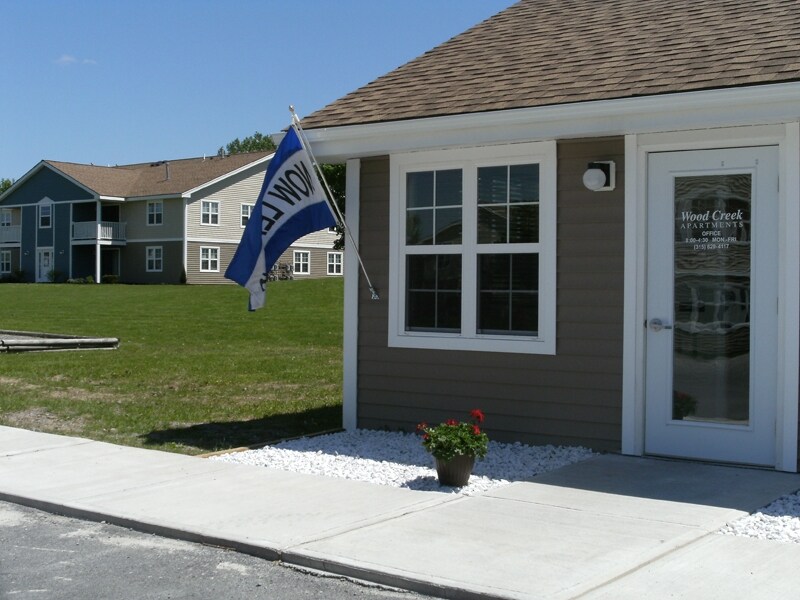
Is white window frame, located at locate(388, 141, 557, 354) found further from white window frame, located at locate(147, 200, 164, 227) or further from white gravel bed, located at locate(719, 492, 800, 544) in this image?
white window frame, located at locate(147, 200, 164, 227)

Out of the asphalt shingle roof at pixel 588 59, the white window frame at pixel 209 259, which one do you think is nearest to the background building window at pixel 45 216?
the white window frame at pixel 209 259

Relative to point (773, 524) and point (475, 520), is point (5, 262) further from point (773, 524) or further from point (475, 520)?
point (773, 524)

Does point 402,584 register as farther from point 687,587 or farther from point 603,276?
point 603,276

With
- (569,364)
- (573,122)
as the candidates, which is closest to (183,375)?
(569,364)

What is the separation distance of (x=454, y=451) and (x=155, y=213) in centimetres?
4357

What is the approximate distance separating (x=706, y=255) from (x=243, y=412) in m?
5.70

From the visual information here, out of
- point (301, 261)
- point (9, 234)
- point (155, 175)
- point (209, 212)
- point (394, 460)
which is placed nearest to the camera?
point (394, 460)

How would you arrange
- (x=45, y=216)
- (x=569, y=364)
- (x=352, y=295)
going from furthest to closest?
(x=45, y=216)
(x=352, y=295)
(x=569, y=364)

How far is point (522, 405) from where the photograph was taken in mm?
8555

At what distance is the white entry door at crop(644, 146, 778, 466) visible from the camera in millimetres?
7387

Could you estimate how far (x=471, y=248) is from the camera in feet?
28.8

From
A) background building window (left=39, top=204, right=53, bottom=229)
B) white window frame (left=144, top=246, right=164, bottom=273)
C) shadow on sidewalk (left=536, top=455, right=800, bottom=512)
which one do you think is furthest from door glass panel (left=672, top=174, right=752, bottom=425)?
background building window (left=39, top=204, right=53, bottom=229)

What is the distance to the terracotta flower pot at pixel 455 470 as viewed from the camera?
7.00 m

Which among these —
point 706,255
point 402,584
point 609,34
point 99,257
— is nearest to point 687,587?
point 402,584
